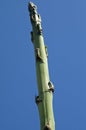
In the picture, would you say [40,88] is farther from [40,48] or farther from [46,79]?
[40,48]

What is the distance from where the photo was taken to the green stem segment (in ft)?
14.5

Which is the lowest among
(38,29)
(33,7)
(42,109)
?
(42,109)

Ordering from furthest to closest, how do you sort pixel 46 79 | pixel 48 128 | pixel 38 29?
pixel 38 29
pixel 46 79
pixel 48 128

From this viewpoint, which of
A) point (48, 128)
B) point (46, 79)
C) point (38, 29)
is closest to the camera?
point (48, 128)

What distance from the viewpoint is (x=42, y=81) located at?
4609 millimetres

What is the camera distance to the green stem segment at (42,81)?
442 centimetres

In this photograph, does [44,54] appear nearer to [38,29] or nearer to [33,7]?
[38,29]

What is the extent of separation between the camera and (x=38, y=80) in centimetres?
465

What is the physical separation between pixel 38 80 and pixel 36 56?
410 mm

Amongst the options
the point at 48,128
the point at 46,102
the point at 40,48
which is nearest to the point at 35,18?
the point at 40,48

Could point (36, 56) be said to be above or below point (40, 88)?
above

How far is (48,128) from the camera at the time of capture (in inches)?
169

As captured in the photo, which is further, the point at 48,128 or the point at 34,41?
the point at 34,41

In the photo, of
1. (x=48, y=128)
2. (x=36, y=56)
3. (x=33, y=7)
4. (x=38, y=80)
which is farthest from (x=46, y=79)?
(x=33, y=7)
